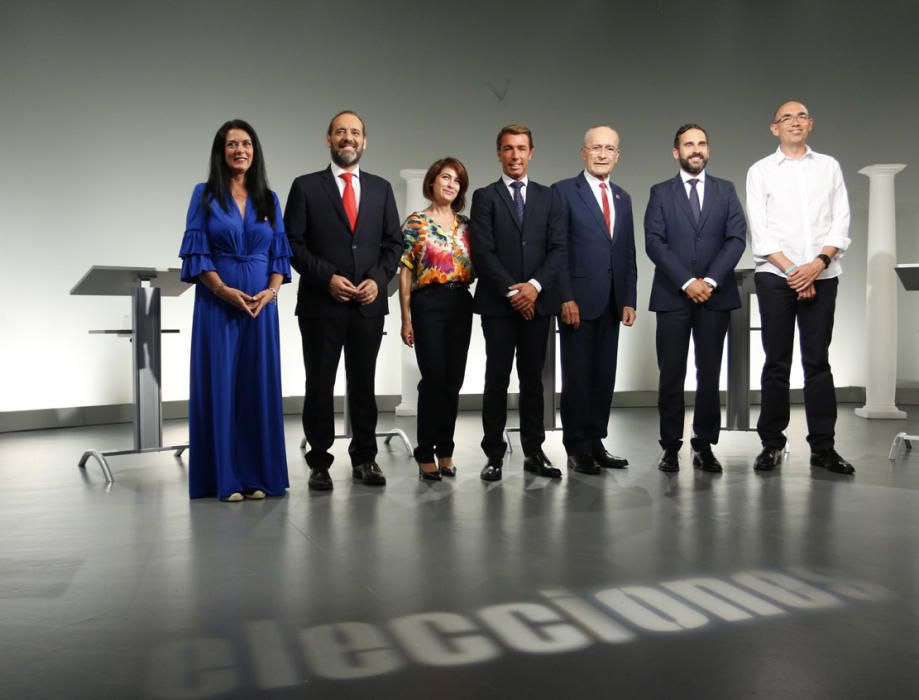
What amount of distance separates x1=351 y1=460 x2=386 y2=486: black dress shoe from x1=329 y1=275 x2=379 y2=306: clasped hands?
709 mm

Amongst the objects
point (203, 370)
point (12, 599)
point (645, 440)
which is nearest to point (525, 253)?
point (203, 370)

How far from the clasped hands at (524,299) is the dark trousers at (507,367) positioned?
0.06 m

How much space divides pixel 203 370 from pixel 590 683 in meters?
2.28

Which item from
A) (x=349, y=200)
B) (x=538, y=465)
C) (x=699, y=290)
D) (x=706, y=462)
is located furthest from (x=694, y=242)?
(x=349, y=200)

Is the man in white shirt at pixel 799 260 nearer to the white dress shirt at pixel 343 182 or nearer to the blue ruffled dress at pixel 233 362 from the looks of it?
the white dress shirt at pixel 343 182

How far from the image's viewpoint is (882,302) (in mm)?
6551

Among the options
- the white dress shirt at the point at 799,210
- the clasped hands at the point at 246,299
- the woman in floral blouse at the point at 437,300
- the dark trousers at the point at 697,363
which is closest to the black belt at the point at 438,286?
the woman in floral blouse at the point at 437,300

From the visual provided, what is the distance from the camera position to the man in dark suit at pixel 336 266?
3592 mm

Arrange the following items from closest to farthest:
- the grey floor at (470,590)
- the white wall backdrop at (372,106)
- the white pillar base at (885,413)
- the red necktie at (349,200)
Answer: the grey floor at (470,590) < the red necktie at (349,200) < the white wall backdrop at (372,106) < the white pillar base at (885,413)

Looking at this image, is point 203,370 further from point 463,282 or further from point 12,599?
point 12,599

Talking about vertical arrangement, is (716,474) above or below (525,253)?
below

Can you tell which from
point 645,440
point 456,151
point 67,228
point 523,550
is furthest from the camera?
point 456,151

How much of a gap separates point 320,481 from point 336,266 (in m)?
0.89

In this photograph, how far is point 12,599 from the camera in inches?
83.4
